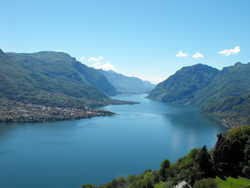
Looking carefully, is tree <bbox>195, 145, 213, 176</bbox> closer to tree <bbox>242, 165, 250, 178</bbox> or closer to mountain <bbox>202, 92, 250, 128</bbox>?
tree <bbox>242, 165, 250, 178</bbox>

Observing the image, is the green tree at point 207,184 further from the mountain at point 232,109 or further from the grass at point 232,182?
the mountain at point 232,109

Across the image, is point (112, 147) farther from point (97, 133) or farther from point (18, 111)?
point (18, 111)

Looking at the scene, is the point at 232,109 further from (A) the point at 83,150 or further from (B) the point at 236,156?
(B) the point at 236,156

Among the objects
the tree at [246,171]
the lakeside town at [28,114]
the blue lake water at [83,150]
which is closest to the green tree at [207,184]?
the tree at [246,171]

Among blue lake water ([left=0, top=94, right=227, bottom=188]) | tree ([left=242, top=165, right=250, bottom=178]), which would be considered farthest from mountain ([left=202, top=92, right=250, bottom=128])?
tree ([left=242, top=165, right=250, bottom=178])

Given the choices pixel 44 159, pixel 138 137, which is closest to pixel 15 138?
pixel 44 159
